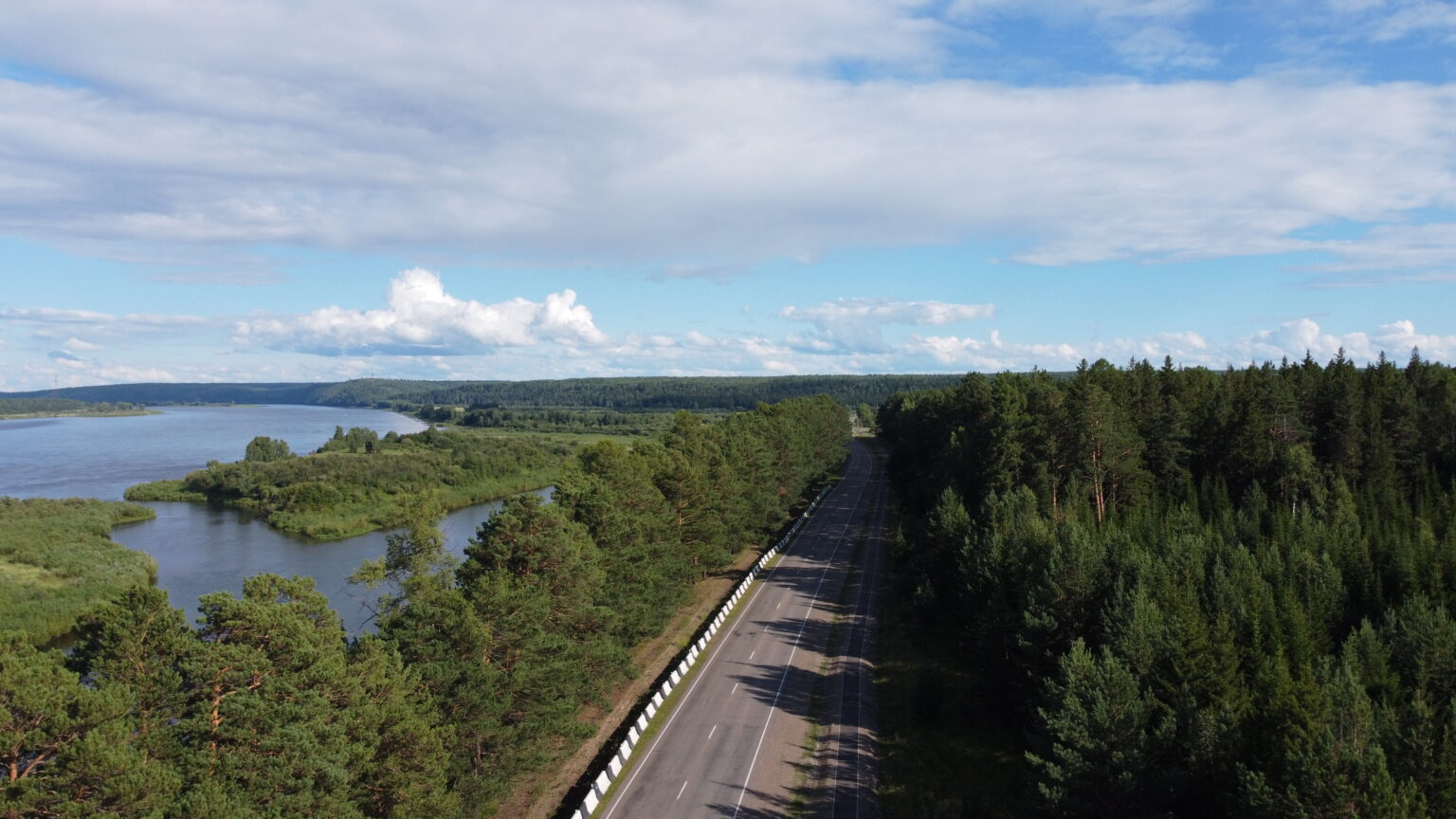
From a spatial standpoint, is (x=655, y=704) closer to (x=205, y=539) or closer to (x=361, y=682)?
(x=361, y=682)

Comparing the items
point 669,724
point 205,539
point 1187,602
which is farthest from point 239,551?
point 1187,602

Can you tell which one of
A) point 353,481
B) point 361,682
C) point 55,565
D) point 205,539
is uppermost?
point 361,682

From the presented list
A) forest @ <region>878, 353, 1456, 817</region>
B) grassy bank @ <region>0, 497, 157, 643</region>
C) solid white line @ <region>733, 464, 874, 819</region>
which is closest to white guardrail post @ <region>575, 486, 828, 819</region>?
solid white line @ <region>733, 464, 874, 819</region>

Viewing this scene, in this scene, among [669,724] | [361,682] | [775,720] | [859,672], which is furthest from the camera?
[859,672]

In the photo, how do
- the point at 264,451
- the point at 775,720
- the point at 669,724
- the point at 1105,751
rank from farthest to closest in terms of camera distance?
the point at 264,451, the point at 775,720, the point at 669,724, the point at 1105,751

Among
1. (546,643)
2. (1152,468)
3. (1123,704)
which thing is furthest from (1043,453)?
(546,643)

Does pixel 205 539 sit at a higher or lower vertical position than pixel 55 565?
lower
